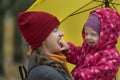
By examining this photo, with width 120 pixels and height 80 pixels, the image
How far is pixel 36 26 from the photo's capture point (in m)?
5.11

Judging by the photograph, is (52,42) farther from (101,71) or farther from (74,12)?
(74,12)

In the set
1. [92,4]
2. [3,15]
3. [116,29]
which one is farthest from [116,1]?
[3,15]

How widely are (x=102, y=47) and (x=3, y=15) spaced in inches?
525

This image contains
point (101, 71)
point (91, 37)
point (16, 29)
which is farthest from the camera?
point (16, 29)

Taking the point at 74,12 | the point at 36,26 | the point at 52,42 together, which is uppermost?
the point at 36,26

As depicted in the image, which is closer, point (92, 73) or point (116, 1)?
point (92, 73)

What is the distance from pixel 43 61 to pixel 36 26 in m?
0.27

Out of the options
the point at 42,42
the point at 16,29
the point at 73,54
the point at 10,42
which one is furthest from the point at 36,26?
the point at 10,42

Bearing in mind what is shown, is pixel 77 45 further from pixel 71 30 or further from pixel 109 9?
pixel 109 9

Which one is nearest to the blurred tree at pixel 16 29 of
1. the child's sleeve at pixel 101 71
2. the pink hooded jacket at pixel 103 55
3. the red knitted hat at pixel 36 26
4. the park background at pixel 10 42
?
the park background at pixel 10 42

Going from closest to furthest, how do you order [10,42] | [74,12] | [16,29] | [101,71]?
[101,71] → [74,12] → [16,29] → [10,42]

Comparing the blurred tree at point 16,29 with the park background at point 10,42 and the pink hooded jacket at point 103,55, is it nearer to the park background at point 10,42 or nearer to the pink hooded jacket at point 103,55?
the park background at point 10,42

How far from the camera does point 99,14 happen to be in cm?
572

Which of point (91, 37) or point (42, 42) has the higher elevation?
point (42, 42)
